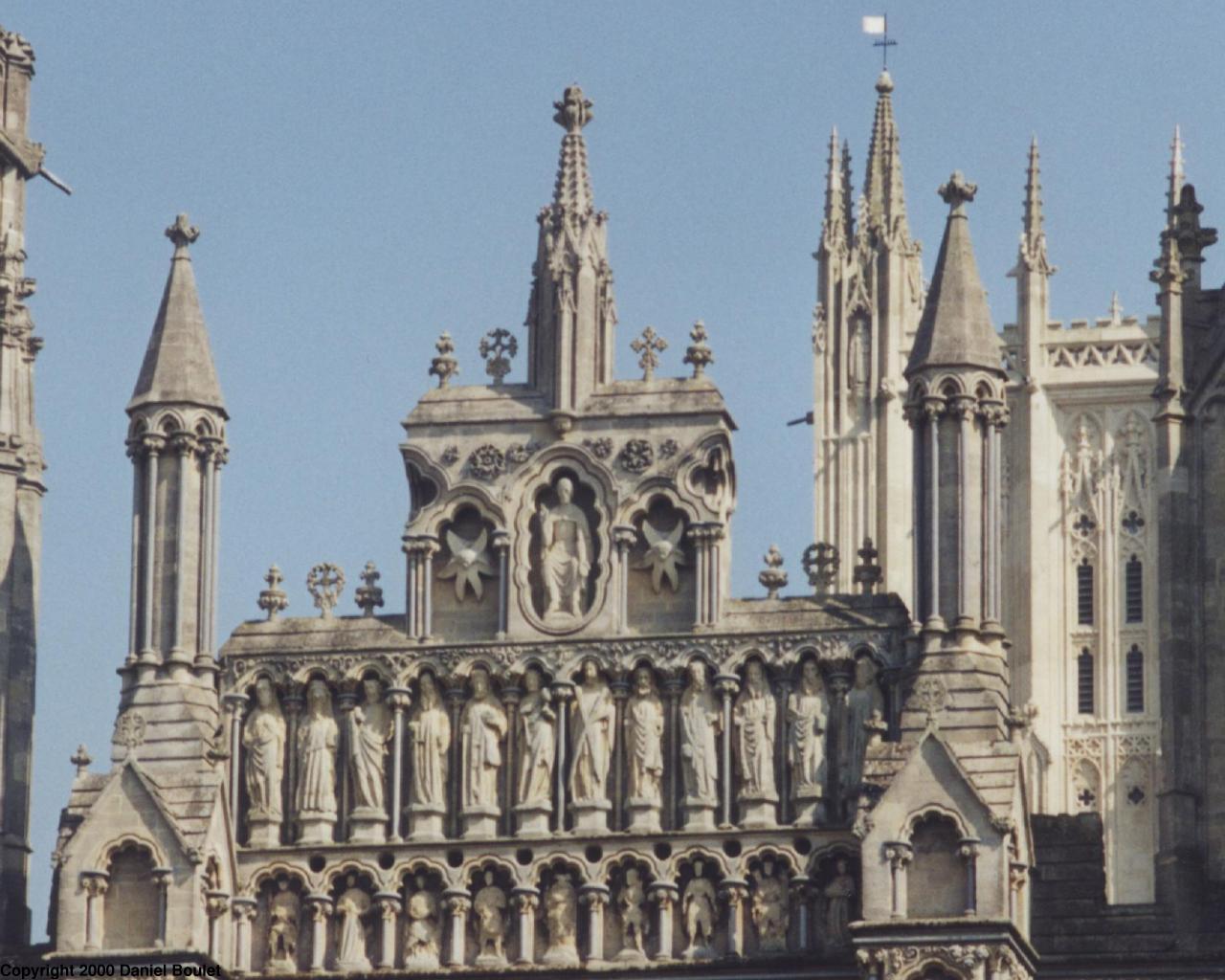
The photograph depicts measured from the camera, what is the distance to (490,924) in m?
49.7

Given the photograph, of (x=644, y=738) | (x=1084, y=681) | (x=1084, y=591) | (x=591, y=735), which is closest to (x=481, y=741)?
(x=591, y=735)

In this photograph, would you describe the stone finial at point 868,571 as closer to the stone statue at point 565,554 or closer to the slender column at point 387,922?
the stone statue at point 565,554

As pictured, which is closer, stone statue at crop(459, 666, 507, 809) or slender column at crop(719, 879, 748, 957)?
slender column at crop(719, 879, 748, 957)

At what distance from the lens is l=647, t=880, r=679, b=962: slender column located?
49.2m

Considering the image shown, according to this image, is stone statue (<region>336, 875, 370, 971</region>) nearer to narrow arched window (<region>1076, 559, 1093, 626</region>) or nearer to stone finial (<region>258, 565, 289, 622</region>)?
stone finial (<region>258, 565, 289, 622</region>)

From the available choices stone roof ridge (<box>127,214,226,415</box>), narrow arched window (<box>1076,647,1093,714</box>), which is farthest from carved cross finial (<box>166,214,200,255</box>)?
narrow arched window (<box>1076,647,1093,714</box>)

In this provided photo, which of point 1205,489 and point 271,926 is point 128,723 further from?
point 1205,489

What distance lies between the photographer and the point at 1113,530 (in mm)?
89125

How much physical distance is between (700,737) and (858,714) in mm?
1508

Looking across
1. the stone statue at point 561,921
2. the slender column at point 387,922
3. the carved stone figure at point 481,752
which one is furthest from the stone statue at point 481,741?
the slender column at point 387,922

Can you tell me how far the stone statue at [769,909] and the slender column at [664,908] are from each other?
74 cm

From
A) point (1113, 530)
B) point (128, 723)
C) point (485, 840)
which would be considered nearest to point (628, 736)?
point (485, 840)

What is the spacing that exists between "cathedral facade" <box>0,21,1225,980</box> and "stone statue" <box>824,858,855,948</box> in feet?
0.12

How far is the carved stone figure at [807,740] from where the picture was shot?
162ft
